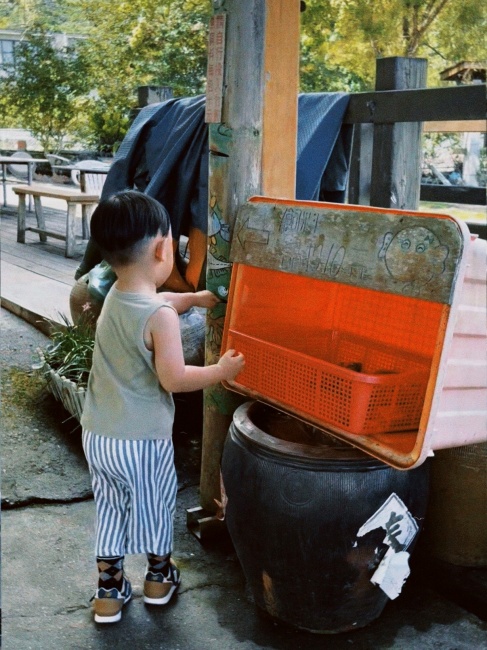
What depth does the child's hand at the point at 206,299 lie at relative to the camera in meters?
2.92

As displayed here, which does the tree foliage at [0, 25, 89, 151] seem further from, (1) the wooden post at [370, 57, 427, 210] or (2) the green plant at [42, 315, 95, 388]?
(1) the wooden post at [370, 57, 427, 210]

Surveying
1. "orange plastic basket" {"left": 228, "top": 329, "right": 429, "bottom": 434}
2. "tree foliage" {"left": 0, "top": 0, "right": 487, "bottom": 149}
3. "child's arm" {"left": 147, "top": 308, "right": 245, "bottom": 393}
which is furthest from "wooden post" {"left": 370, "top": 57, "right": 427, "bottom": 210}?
"tree foliage" {"left": 0, "top": 0, "right": 487, "bottom": 149}

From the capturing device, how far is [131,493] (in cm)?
260

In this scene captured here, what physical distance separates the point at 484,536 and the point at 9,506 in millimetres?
1969

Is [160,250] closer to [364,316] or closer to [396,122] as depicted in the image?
[364,316]

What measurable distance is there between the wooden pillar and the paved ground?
0.68m

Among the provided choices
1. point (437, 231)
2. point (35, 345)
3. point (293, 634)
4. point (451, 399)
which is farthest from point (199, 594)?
point (35, 345)

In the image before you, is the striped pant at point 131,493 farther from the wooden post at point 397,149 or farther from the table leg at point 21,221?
the table leg at point 21,221

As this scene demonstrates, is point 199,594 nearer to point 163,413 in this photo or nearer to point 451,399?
point 163,413

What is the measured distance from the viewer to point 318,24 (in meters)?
12.4

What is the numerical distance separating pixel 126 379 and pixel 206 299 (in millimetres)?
587

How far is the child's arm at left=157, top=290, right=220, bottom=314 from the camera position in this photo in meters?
2.81

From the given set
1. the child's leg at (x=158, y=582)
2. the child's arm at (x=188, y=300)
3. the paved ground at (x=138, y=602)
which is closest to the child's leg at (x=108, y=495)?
the child's leg at (x=158, y=582)

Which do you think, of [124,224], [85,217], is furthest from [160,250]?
[85,217]
